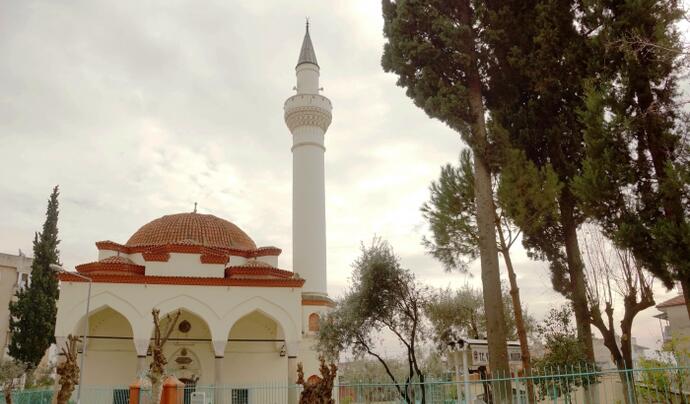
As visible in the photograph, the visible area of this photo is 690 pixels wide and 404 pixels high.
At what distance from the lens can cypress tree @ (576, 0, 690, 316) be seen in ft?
29.8

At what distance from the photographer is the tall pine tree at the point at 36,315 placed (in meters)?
25.1

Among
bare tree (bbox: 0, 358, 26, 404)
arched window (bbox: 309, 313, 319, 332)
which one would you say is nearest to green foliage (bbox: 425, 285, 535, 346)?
arched window (bbox: 309, 313, 319, 332)

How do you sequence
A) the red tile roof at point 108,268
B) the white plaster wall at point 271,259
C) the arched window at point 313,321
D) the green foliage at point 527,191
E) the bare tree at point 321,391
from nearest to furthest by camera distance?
the green foliage at point 527,191 < the bare tree at point 321,391 < the red tile roof at point 108,268 < the arched window at point 313,321 < the white plaster wall at point 271,259

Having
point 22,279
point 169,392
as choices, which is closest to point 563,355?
point 169,392

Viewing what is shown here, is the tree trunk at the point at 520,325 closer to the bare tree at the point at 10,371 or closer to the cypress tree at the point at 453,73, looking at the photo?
the cypress tree at the point at 453,73

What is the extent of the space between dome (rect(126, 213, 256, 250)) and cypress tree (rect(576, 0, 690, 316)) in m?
16.3

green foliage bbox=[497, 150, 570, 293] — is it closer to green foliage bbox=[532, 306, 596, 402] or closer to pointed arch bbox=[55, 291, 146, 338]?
green foliage bbox=[532, 306, 596, 402]

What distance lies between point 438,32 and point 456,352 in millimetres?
7351

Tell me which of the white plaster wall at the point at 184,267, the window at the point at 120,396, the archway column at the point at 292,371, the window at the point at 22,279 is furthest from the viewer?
the window at the point at 22,279

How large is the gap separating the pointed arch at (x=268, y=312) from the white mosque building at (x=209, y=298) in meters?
0.03

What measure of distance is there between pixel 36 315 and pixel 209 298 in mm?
11974

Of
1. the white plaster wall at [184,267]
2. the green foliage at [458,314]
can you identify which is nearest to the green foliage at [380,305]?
the green foliage at [458,314]

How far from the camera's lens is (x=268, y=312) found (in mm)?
18906

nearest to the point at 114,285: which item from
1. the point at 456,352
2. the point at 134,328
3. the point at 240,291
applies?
the point at 134,328
